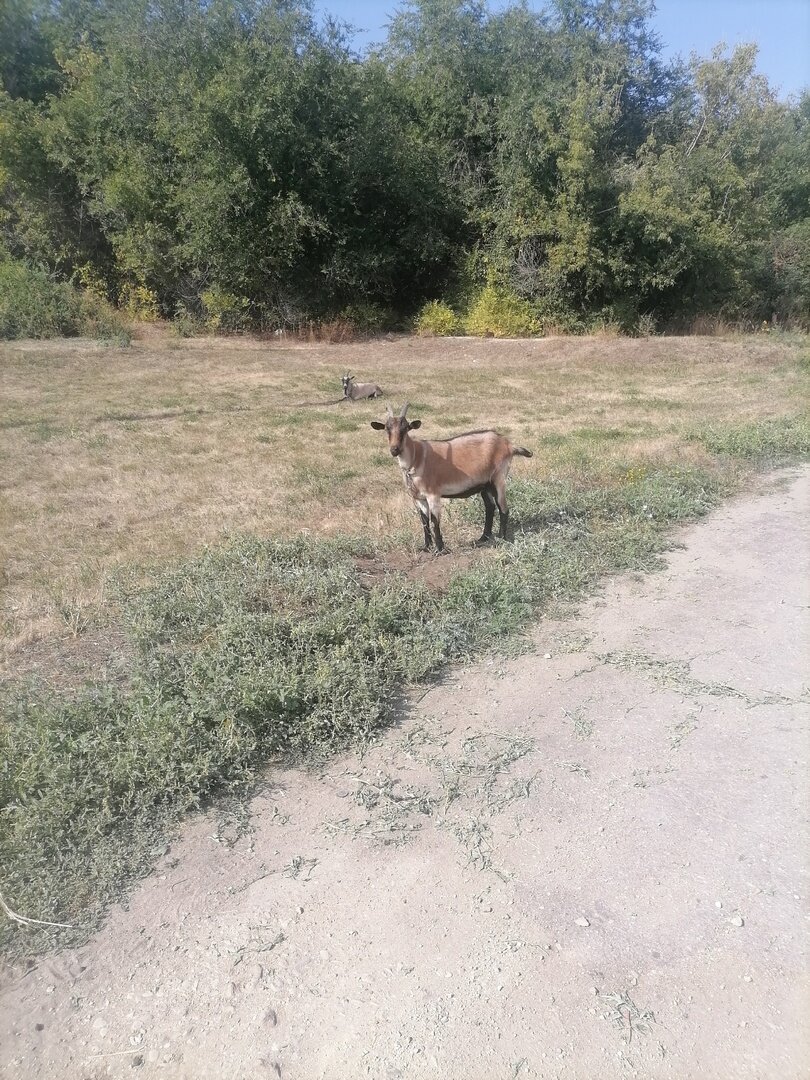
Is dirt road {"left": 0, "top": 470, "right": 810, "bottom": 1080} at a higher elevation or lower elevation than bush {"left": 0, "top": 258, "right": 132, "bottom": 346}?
lower

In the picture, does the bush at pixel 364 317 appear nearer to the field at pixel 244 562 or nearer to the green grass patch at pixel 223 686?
the field at pixel 244 562

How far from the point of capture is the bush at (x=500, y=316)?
82.2 ft

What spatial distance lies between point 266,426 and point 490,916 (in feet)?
34.1

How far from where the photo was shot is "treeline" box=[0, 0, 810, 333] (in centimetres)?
2269

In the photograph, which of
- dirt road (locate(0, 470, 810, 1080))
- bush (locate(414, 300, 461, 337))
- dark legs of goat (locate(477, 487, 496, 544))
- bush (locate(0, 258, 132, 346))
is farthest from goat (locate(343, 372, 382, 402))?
dirt road (locate(0, 470, 810, 1080))

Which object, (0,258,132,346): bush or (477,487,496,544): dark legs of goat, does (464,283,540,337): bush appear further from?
(477,487,496,544): dark legs of goat

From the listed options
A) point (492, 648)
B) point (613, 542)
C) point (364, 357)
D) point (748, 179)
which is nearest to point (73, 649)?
point (492, 648)

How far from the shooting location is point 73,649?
202 inches

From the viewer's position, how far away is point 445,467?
651cm

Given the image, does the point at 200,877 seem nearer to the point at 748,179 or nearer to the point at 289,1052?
the point at 289,1052

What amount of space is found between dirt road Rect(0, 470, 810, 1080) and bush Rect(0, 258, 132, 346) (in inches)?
812

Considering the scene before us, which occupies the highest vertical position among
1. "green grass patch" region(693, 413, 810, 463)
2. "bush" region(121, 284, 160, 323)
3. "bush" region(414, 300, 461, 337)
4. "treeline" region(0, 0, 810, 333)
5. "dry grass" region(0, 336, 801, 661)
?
"treeline" region(0, 0, 810, 333)

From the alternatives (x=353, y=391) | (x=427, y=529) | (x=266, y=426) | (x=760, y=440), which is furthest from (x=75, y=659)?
(x=353, y=391)

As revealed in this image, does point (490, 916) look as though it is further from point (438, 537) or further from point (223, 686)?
point (438, 537)
